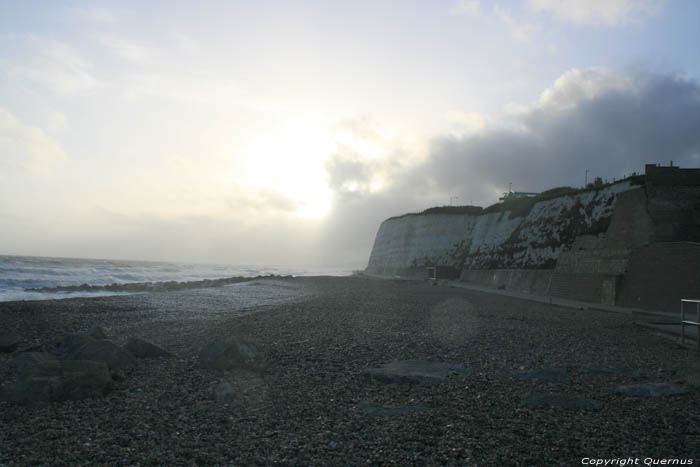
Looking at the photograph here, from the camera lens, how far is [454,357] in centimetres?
886

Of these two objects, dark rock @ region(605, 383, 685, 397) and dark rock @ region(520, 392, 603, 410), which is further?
dark rock @ region(605, 383, 685, 397)

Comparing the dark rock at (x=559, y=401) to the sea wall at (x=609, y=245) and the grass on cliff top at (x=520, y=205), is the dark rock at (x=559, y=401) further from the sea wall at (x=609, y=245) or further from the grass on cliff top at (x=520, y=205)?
the grass on cliff top at (x=520, y=205)

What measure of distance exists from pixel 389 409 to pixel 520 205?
4433 cm

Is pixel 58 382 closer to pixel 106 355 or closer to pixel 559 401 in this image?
pixel 106 355

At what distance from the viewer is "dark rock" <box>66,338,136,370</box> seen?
759 cm

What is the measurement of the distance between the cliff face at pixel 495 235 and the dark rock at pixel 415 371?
22.0 m

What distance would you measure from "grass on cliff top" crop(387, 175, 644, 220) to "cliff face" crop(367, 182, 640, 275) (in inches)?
16.1

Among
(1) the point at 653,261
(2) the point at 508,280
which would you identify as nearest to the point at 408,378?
(1) the point at 653,261

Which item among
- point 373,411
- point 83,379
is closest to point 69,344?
point 83,379

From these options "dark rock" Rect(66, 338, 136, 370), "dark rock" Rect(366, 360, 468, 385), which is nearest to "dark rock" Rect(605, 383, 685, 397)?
"dark rock" Rect(366, 360, 468, 385)

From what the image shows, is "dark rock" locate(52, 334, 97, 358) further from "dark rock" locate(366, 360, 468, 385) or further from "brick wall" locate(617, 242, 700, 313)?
"brick wall" locate(617, 242, 700, 313)

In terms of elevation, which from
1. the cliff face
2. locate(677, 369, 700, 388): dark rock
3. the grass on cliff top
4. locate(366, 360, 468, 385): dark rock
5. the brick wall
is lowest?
locate(366, 360, 468, 385): dark rock

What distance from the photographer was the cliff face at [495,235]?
101 feet

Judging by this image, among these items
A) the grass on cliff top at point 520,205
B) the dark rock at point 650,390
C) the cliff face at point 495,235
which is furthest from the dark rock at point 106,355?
the grass on cliff top at point 520,205
